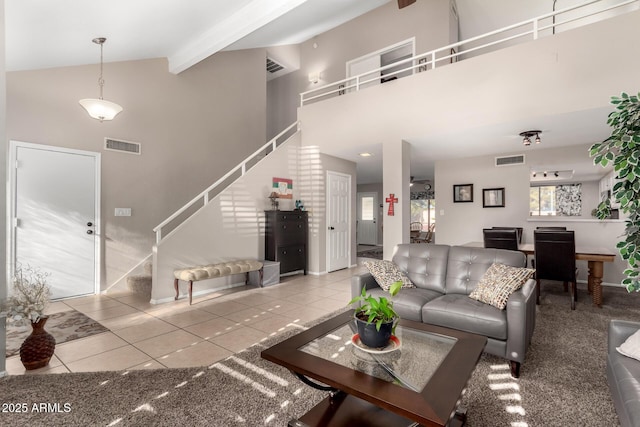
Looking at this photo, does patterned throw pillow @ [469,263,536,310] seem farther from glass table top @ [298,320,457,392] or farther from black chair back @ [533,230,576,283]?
black chair back @ [533,230,576,283]

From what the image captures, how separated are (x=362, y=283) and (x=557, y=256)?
277 cm

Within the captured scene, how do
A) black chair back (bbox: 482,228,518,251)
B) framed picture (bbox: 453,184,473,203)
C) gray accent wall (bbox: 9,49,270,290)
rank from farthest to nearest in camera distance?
framed picture (bbox: 453,184,473,203), black chair back (bbox: 482,228,518,251), gray accent wall (bbox: 9,49,270,290)

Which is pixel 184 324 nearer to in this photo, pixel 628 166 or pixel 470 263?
pixel 470 263

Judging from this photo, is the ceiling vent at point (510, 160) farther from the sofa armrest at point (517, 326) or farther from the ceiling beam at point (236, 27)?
the ceiling beam at point (236, 27)

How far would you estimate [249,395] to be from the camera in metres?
2.11

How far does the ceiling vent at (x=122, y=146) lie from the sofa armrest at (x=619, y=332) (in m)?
6.10

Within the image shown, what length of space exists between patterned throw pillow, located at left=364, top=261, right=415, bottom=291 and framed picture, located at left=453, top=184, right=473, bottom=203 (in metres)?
4.01

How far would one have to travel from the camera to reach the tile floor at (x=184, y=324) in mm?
2660

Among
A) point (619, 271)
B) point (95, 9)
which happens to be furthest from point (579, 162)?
point (95, 9)

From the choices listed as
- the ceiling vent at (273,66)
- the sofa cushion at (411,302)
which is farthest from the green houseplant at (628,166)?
the ceiling vent at (273,66)

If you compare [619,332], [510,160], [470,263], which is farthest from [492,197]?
[619,332]

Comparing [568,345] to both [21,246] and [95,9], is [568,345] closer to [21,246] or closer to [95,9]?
[95,9]

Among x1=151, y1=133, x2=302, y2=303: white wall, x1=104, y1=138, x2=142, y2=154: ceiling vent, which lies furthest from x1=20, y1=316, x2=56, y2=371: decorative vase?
x1=104, y1=138, x2=142, y2=154: ceiling vent

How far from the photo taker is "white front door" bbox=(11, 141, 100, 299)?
4.07 m
